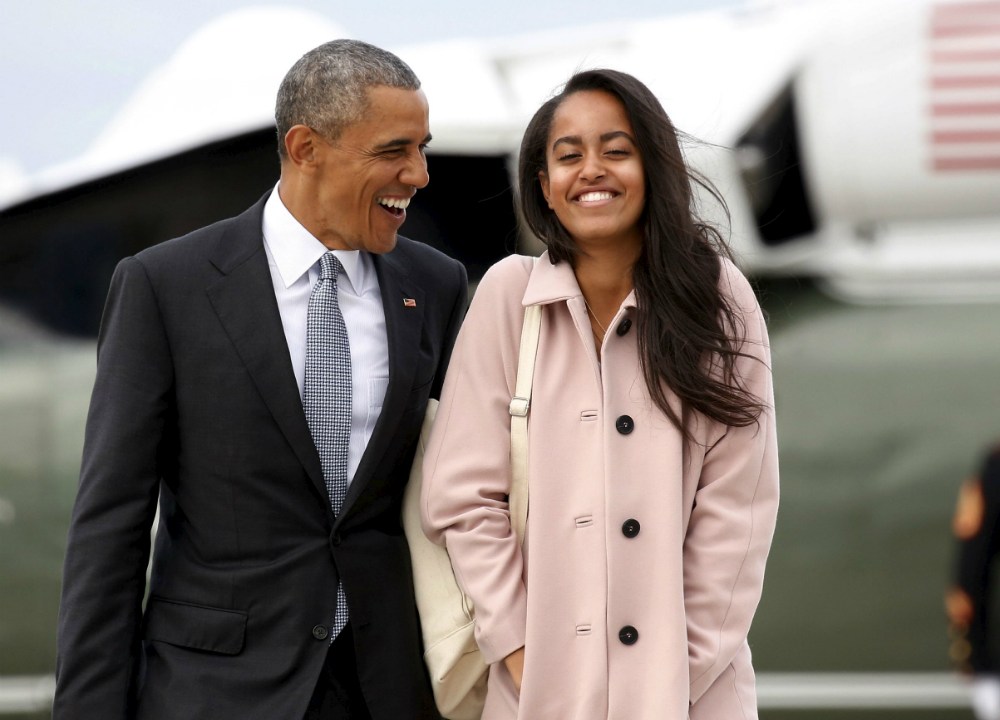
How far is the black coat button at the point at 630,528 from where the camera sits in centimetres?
162

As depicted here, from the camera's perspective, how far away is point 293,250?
1.78 meters

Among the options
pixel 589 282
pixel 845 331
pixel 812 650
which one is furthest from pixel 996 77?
pixel 589 282

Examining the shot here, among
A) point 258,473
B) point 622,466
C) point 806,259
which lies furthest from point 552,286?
point 806,259

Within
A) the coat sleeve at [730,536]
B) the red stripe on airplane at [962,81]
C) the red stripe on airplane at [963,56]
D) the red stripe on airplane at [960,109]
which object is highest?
the red stripe on airplane at [963,56]

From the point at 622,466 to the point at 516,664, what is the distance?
33 centimetres

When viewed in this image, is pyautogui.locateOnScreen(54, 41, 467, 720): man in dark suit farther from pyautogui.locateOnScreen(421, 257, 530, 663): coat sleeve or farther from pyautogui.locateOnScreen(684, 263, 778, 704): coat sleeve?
pyautogui.locateOnScreen(684, 263, 778, 704): coat sleeve

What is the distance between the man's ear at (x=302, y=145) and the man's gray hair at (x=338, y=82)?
0.02 meters

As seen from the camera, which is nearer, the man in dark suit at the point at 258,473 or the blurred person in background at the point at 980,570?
the man in dark suit at the point at 258,473

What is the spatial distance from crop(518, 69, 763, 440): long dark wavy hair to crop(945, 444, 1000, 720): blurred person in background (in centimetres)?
232

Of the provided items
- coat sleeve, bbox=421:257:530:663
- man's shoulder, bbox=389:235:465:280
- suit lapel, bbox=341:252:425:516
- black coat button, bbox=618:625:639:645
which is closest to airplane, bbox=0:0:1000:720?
man's shoulder, bbox=389:235:465:280

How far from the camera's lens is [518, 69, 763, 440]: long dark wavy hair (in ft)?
5.39

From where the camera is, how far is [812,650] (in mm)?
3693

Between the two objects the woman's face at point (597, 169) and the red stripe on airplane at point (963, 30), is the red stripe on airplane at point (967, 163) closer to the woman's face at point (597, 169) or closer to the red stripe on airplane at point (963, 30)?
the red stripe on airplane at point (963, 30)

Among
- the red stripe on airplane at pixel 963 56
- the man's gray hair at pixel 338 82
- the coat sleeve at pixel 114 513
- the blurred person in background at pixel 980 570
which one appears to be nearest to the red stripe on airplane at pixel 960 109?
the red stripe on airplane at pixel 963 56
